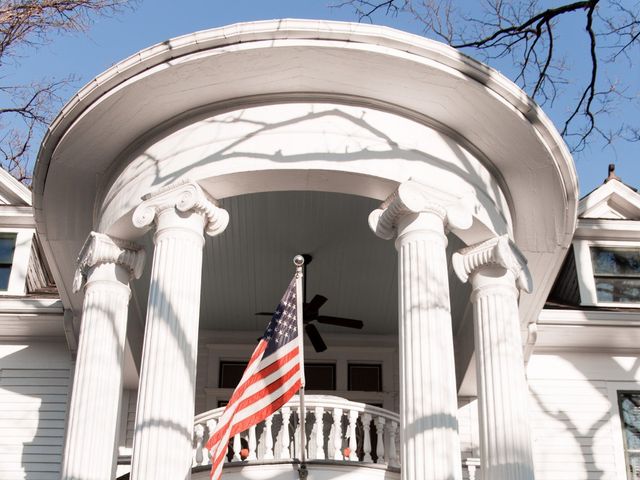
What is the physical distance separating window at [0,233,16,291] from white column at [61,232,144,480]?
5022 mm

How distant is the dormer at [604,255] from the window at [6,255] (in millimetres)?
9680

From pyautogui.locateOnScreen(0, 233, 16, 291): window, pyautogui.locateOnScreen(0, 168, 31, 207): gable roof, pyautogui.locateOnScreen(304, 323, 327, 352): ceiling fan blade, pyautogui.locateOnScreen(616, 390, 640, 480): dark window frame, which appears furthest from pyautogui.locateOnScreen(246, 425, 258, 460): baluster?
pyautogui.locateOnScreen(0, 168, 31, 207): gable roof

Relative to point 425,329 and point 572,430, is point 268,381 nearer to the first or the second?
point 425,329

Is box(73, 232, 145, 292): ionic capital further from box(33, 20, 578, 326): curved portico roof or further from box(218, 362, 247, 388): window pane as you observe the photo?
box(218, 362, 247, 388): window pane

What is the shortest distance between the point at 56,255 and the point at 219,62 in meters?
4.48

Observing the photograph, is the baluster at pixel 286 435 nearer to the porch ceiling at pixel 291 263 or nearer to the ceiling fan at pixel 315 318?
the ceiling fan at pixel 315 318

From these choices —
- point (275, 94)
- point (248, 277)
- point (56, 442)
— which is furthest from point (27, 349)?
point (275, 94)

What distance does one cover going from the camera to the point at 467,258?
12.4 m

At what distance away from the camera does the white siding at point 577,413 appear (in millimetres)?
15281

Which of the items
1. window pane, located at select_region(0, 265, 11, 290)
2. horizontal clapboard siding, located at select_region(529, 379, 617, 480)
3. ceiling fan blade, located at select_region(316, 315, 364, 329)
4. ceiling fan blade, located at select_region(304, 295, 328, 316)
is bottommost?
horizontal clapboard siding, located at select_region(529, 379, 617, 480)

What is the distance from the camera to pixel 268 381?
35.4ft

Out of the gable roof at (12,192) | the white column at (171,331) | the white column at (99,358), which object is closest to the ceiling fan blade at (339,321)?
the white column at (99,358)

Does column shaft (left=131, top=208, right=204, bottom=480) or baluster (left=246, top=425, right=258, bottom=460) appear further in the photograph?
baluster (left=246, top=425, right=258, bottom=460)

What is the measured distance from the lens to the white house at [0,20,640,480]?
1089 centimetres
